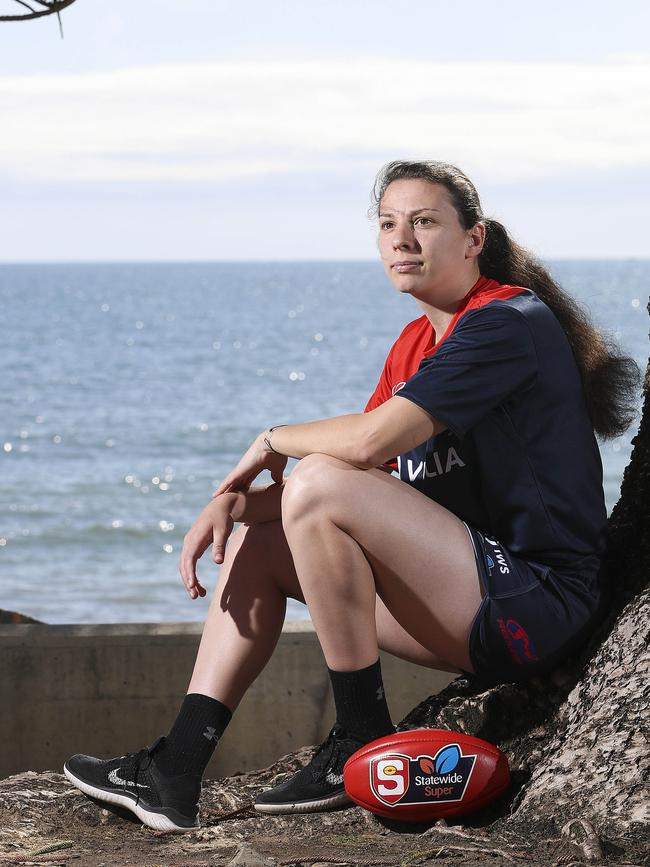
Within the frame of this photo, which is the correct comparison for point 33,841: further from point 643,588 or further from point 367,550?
point 643,588

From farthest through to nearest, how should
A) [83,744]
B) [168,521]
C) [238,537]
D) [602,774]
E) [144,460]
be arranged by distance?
1. [144,460]
2. [168,521]
3. [83,744]
4. [238,537]
5. [602,774]

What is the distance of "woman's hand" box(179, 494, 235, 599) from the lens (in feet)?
→ 10.4

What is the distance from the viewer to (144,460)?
20.2 meters

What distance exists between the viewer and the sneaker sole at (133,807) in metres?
3.09

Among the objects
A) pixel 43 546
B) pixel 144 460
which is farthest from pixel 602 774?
pixel 144 460

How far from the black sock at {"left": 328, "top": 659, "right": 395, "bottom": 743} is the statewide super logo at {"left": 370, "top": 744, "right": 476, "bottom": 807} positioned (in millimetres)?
148

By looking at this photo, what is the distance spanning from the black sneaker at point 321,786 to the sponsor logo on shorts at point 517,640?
0.45 meters

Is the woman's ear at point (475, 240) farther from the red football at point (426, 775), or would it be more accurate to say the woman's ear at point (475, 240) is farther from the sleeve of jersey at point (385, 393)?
the red football at point (426, 775)

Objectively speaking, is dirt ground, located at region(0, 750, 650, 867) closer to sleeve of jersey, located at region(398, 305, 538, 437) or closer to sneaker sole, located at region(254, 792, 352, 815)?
sneaker sole, located at region(254, 792, 352, 815)

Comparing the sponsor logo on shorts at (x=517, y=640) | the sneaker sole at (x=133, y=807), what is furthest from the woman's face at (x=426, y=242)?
the sneaker sole at (x=133, y=807)

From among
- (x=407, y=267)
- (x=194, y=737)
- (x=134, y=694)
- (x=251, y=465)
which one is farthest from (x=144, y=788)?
(x=407, y=267)

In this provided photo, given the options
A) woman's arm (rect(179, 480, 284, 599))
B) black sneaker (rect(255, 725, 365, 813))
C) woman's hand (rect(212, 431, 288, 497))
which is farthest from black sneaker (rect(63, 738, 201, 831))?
woman's hand (rect(212, 431, 288, 497))

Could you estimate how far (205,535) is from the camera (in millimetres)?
3182

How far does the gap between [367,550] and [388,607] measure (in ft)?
0.77
